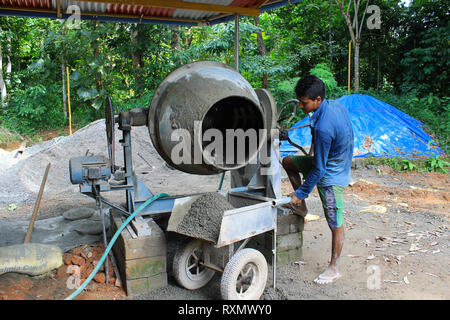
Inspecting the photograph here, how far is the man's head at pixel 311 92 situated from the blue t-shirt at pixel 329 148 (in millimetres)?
54

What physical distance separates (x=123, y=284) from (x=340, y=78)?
11.6 m

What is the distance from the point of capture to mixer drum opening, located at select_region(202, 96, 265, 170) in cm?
286

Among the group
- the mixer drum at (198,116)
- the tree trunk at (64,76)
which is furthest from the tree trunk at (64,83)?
the mixer drum at (198,116)

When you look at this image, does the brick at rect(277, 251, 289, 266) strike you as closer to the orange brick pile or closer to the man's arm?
the man's arm

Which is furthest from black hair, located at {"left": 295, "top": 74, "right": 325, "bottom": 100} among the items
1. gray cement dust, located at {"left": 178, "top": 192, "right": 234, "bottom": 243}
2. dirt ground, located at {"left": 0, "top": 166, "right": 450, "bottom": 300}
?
dirt ground, located at {"left": 0, "top": 166, "right": 450, "bottom": 300}

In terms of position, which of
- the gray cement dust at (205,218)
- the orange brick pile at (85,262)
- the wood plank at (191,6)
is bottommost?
the orange brick pile at (85,262)

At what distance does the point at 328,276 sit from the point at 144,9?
408 cm

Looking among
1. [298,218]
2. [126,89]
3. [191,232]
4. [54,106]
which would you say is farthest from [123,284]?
[54,106]

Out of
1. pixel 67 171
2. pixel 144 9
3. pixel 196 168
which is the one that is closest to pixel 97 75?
pixel 67 171

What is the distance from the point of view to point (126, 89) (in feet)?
42.6

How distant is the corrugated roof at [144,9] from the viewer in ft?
14.1

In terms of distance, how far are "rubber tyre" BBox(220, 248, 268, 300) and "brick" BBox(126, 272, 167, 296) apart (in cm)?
58

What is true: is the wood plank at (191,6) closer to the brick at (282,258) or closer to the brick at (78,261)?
the brick at (78,261)

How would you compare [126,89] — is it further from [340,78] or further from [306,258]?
[306,258]
